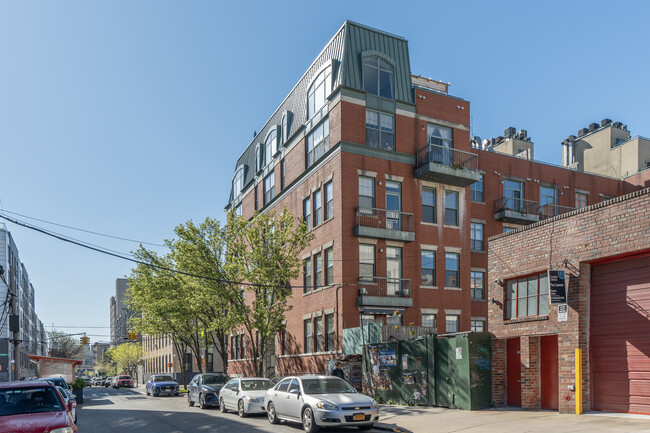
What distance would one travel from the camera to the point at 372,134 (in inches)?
1219

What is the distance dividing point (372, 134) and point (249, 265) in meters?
9.54

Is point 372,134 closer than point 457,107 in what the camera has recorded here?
Yes

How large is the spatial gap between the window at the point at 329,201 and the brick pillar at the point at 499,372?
13.4 metres

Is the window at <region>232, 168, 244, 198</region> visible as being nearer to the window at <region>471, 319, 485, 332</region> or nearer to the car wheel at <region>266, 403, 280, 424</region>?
the window at <region>471, 319, 485, 332</region>

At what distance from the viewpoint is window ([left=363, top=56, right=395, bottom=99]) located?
31.2 m

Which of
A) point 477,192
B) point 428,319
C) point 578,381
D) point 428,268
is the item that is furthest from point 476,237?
point 578,381

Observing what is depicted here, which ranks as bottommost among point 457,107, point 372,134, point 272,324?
point 272,324

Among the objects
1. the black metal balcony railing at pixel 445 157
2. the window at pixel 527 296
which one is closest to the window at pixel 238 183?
the black metal balcony railing at pixel 445 157

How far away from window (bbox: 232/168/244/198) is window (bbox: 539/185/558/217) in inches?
913

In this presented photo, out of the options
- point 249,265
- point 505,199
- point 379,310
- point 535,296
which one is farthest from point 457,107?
point 535,296

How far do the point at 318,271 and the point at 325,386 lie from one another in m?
15.7

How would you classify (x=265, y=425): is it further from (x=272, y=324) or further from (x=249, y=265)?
(x=249, y=265)

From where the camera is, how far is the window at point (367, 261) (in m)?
29.8

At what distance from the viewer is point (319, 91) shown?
109ft
